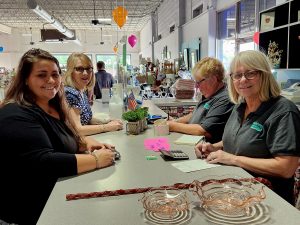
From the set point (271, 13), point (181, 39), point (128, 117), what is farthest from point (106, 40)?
point (128, 117)

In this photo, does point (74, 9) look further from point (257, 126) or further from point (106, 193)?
point (106, 193)

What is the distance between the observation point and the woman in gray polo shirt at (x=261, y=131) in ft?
5.08

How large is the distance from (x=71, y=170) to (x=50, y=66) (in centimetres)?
61

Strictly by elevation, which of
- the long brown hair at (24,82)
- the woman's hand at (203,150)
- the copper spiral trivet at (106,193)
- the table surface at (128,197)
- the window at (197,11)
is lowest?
the table surface at (128,197)

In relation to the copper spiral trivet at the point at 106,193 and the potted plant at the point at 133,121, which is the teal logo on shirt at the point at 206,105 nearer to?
the potted plant at the point at 133,121

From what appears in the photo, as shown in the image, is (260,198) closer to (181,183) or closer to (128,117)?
(181,183)

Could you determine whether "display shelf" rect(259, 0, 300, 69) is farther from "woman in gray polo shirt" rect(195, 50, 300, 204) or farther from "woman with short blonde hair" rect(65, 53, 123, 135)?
"woman with short blonde hair" rect(65, 53, 123, 135)

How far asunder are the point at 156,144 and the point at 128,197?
32.6 inches

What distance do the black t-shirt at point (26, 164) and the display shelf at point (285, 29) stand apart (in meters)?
3.02

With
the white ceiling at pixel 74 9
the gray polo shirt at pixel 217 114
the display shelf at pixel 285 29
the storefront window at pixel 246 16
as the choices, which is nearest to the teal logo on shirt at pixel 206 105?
Result: the gray polo shirt at pixel 217 114

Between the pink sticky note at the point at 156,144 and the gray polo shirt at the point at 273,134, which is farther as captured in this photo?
the pink sticky note at the point at 156,144

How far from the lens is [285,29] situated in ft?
12.0

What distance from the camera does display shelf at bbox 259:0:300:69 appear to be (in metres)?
3.47

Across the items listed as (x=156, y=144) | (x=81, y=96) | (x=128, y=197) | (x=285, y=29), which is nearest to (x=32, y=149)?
(x=128, y=197)
